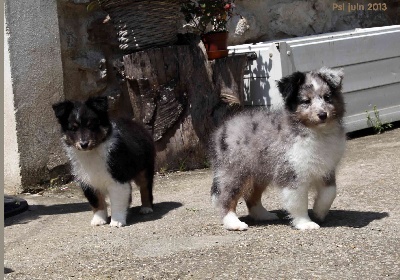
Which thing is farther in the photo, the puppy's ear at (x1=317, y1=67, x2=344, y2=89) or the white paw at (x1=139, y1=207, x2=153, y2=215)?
the white paw at (x1=139, y1=207, x2=153, y2=215)

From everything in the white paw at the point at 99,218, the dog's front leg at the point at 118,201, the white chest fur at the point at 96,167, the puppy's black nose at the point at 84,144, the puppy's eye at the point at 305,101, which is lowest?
the white paw at the point at 99,218

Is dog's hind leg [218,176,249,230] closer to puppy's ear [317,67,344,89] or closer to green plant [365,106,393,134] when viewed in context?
puppy's ear [317,67,344,89]

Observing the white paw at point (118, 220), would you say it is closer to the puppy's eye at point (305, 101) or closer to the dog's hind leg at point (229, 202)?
the dog's hind leg at point (229, 202)

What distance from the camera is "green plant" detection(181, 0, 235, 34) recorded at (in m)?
7.48

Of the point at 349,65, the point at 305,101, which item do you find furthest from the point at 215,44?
the point at 305,101

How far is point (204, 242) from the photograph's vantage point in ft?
16.2

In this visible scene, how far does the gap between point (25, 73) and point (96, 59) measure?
82 centimetres

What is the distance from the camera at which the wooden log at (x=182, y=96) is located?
7.25 meters

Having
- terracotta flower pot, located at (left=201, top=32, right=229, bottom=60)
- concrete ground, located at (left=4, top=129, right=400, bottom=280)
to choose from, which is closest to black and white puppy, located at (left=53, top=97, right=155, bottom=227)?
concrete ground, located at (left=4, top=129, right=400, bottom=280)

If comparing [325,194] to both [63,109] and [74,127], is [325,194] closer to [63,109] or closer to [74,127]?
[74,127]

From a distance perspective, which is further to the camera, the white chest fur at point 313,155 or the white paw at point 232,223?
the white paw at point 232,223

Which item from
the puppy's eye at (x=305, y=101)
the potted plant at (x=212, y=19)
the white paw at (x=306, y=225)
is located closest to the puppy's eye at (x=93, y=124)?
the puppy's eye at (x=305, y=101)

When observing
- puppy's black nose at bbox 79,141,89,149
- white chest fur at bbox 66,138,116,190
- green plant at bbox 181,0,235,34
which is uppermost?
green plant at bbox 181,0,235,34

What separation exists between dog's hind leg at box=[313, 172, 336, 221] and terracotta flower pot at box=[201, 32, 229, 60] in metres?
2.66
